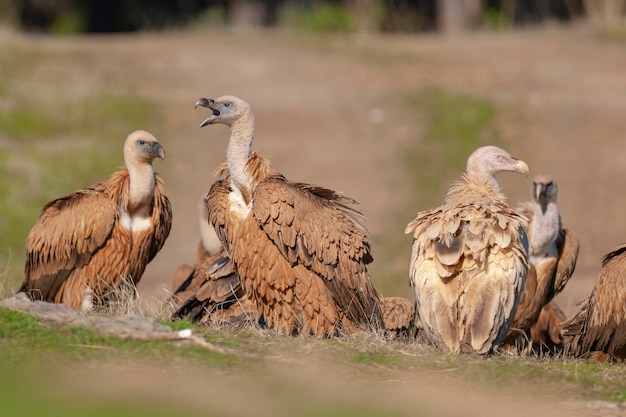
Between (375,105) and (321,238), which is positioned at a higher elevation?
(375,105)

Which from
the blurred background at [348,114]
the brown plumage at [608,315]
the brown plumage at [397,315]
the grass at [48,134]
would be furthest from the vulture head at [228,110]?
the grass at [48,134]

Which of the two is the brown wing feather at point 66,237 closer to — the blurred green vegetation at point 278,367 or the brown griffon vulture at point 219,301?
the brown griffon vulture at point 219,301

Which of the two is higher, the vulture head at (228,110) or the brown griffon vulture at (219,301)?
the vulture head at (228,110)

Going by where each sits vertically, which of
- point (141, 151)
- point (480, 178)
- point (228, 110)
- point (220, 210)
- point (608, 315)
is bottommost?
point (608, 315)

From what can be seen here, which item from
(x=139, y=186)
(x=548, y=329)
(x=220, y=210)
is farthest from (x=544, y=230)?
(x=139, y=186)

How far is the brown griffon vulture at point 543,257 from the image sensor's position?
9.80 m

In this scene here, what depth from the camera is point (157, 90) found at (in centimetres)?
2211

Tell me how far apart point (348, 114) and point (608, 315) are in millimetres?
12545

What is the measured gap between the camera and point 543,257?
10.3m

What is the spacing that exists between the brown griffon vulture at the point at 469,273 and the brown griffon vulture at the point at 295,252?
2.36ft

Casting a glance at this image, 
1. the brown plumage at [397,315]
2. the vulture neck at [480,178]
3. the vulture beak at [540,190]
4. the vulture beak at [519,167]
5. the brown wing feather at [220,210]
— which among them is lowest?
the brown plumage at [397,315]

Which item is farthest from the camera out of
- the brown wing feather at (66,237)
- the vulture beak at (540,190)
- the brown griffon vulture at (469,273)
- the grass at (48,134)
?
the grass at (48,134)

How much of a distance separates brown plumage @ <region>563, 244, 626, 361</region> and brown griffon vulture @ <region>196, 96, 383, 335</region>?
164 cm

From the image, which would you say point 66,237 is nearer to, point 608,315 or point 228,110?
point 228,110
